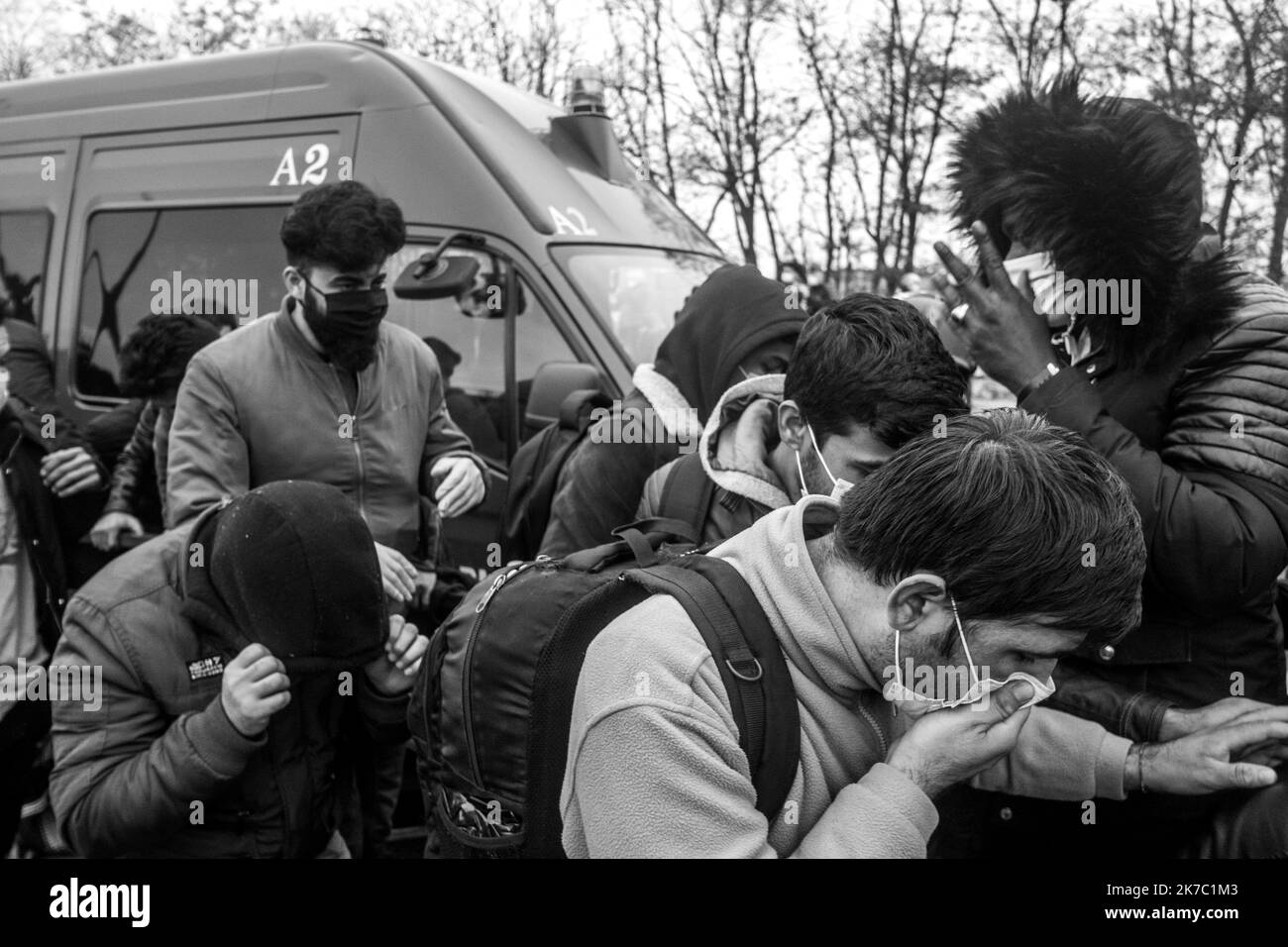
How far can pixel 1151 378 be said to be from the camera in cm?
Answer: 216

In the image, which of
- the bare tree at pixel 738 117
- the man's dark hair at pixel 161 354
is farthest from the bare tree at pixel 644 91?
the man's dark hair at pixel 161 354

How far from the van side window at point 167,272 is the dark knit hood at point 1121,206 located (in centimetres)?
325

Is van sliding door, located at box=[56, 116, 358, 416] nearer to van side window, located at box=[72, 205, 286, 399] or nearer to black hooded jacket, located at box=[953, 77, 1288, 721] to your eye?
van side window, located at box=[72, 205, 286, 399]

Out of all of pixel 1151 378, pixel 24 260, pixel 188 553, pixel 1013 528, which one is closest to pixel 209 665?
pixel 188 553

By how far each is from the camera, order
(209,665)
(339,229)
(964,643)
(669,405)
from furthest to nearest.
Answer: (339,229) → (669,405) → (209,665) → (964,643)

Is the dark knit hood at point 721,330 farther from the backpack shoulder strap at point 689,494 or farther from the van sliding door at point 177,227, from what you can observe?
the van sliding door at point 177,227

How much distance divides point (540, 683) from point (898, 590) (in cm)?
48

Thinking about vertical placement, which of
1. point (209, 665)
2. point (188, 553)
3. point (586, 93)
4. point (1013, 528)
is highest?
point (586, 93)

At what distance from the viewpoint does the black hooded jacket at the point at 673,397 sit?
2547 millimetres

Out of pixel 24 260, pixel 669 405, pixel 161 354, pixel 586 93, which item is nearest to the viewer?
pixel 669 405

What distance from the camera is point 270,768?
2.43m

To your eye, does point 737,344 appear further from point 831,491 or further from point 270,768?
point 270,768

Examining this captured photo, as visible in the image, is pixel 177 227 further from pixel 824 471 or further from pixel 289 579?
pixel 824 471

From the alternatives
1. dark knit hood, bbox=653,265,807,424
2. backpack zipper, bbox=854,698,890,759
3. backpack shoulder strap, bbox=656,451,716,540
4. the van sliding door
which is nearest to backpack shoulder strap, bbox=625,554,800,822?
backpack zipper, bbox=854,698,890,759
